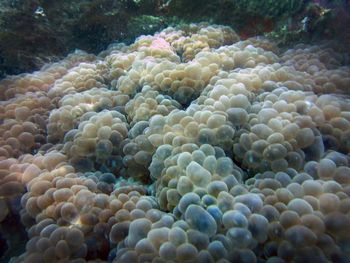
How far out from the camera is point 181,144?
7.86 ft

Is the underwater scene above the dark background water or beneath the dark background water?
beneath

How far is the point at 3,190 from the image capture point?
2.47 meters

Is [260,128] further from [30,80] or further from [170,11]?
[170,11]

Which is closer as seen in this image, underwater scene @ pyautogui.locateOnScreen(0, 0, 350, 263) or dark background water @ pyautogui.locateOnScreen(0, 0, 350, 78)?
underwater scene @ pyautogui.locateOnScreen(0, 0, 350, 263)

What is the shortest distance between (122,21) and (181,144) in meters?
2.72

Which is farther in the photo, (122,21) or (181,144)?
(122,21)

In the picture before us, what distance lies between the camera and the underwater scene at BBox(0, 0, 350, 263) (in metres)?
1.88

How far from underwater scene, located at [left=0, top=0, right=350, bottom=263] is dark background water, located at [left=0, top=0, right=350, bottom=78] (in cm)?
2

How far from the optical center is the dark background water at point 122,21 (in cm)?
377

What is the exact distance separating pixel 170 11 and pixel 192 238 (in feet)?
12.1

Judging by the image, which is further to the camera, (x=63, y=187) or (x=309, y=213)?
(x=63, y=187)

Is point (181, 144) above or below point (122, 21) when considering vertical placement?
below

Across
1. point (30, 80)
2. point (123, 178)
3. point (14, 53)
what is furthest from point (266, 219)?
point (14, 53)

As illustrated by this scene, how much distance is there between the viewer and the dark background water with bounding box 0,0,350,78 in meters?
3.77
